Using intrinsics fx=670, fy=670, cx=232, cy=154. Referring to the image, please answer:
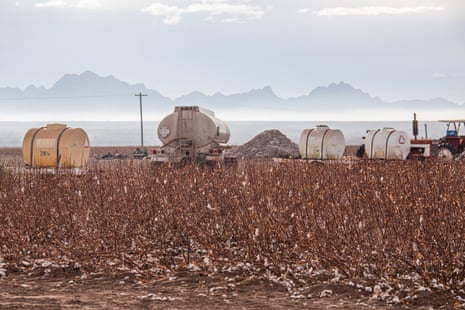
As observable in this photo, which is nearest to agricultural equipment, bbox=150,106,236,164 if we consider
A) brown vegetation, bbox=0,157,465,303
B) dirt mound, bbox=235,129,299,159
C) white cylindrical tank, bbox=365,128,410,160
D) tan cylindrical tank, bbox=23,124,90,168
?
tan cylindrical tank, bbox=23,124,90,168

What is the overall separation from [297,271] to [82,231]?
3759mm

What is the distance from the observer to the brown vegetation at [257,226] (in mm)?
8625

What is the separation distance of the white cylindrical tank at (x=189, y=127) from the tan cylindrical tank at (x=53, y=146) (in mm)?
2754

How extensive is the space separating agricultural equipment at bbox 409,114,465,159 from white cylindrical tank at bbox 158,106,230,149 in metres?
8.98

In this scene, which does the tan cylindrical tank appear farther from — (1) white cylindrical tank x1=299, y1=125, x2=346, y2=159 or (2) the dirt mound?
(2) the dirt mound

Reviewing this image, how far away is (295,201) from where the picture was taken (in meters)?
10.5

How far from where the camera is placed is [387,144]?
27500mm

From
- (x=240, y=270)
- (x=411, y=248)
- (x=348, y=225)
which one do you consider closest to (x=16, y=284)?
(x=240, y=270)

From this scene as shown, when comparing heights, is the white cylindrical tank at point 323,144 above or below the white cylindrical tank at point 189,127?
below

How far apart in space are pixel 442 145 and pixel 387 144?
2660 mm

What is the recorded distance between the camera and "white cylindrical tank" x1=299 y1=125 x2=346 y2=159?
2767cm

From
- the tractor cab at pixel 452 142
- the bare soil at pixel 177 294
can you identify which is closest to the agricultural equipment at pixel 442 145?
the tractor cab at pixel 452 142

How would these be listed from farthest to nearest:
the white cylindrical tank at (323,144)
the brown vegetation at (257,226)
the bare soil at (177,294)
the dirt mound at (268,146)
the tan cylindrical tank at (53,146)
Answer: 1. the dirt mound at (268,146)
2. the white cylindrical tank at (323,144)
3. the tan cylindrical tank at (53,146)
4. the brown vegetation at (257,226)
5. the bare soil at (177,294)

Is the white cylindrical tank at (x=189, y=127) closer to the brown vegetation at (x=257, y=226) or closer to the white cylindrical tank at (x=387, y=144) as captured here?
the white cylindrical tank at (x=387, y=144)
